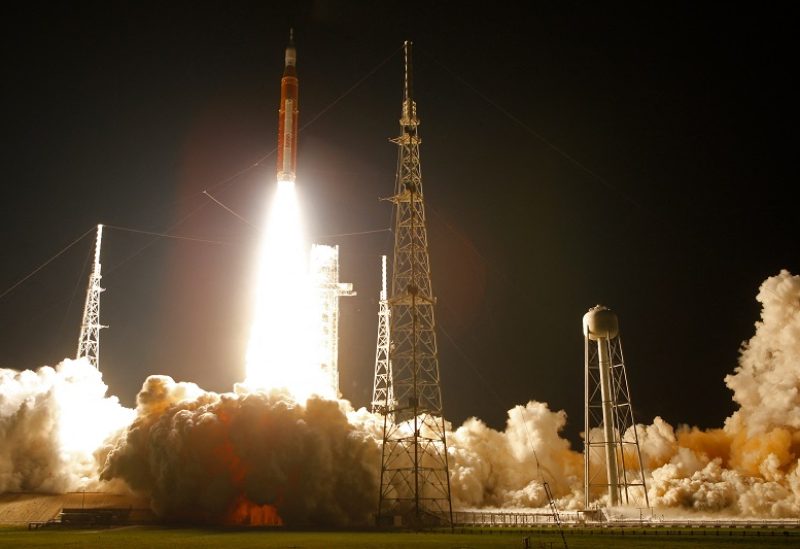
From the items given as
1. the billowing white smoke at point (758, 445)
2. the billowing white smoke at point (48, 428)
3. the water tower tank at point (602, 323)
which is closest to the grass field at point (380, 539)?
the billowing white smoke at point (758, 445)

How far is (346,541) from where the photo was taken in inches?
1257

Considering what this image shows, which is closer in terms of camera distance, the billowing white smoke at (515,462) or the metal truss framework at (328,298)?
the billowing white smoke at (515,462)

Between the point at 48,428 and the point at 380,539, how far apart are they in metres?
31.6

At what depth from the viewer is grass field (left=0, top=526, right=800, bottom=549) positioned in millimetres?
29609

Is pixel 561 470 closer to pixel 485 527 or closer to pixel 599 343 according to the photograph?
pixel 599 343

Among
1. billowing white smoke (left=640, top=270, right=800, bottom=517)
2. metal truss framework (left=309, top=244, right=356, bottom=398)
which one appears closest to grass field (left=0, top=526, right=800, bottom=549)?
billowing white smoke (left=640, top=270, right=800, bottom=517)

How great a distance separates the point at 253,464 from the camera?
45.1m

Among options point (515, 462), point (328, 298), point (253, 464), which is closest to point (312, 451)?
point (253, 464)

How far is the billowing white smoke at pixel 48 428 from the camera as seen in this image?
53.6 m

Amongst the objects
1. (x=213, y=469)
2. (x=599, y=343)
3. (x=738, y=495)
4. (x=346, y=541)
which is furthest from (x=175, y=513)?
(x=738, y=495)

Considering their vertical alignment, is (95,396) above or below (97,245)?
below

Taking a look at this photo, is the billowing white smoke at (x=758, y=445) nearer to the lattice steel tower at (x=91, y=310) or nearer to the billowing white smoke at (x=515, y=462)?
the billowing white smoke at (x=515, y=462)

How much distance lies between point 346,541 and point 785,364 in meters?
34.4

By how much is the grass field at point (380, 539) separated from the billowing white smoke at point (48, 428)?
47.6ft
